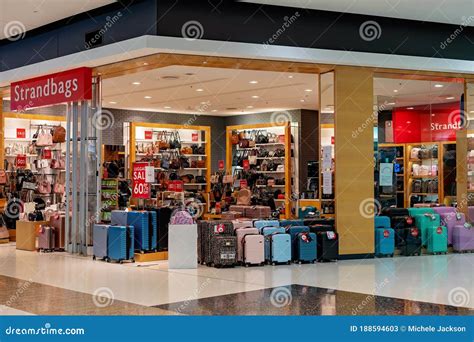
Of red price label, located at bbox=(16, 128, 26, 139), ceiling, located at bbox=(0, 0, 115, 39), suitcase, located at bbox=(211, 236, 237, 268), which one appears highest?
ceiling, located at bbox=(0, 0, 115, 39)

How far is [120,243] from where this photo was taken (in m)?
10.8

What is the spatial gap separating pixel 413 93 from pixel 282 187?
219 inches

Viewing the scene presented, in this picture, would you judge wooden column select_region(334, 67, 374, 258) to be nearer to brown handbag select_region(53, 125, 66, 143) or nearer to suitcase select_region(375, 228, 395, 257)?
suitcase select_region(375, 228, 395, 257)

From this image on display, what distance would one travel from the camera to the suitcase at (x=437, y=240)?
39.9 ft

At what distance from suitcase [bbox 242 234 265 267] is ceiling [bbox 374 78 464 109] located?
10.8ft

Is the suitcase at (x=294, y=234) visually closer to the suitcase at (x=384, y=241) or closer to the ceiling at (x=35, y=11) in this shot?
the suitcase at (x=384, y=241)

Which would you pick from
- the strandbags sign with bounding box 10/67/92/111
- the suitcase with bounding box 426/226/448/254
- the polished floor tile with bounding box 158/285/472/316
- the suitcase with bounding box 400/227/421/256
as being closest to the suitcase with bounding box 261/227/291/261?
the suitcase with bounding box 400/227/421/256

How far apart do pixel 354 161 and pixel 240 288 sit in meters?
3.97

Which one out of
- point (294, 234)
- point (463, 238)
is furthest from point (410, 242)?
point (294, 234)

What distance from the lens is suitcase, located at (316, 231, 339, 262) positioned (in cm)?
1092

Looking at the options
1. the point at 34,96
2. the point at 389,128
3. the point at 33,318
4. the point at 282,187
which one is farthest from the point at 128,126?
the point at 33,318

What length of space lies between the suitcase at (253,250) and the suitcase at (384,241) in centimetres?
227

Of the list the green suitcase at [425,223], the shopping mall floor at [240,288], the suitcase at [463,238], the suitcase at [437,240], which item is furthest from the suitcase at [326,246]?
the suitcase at [463,238]

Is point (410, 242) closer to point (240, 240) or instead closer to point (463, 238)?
point (463, 238)
